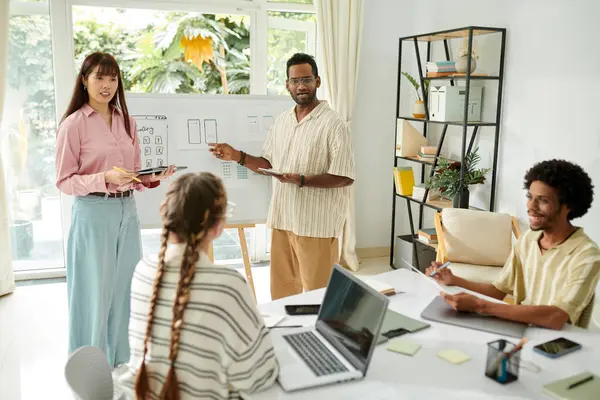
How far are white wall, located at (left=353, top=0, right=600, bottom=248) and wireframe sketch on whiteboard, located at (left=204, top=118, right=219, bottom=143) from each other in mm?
1885

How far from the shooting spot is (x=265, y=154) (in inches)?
134

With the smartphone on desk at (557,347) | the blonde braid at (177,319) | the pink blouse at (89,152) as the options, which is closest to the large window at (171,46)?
the pink blouse at (89,152)

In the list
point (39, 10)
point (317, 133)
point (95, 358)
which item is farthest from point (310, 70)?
point (39, 10)

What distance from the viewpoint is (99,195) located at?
2748 mm

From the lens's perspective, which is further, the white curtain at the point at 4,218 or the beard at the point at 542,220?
the white curtain at the point at 4,218

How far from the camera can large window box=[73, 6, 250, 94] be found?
14.9 feet

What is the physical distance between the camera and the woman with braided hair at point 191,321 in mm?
1436

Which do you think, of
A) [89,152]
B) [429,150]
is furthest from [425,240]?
[89,152]

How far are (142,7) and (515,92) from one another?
9.28 feet

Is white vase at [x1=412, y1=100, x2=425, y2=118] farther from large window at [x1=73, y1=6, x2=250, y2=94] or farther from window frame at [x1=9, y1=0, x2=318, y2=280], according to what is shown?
large window at [x1=73, y1=6, x2=250, y2=94]

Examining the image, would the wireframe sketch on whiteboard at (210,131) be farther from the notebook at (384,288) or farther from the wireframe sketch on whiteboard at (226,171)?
the notebook at (384,288)

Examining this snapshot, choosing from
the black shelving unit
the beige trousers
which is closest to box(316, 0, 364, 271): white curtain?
the black shelving unit

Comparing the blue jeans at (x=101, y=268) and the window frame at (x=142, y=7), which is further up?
the window frame at (x=142, y=7)

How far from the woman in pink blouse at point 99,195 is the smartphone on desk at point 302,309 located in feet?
3.44
